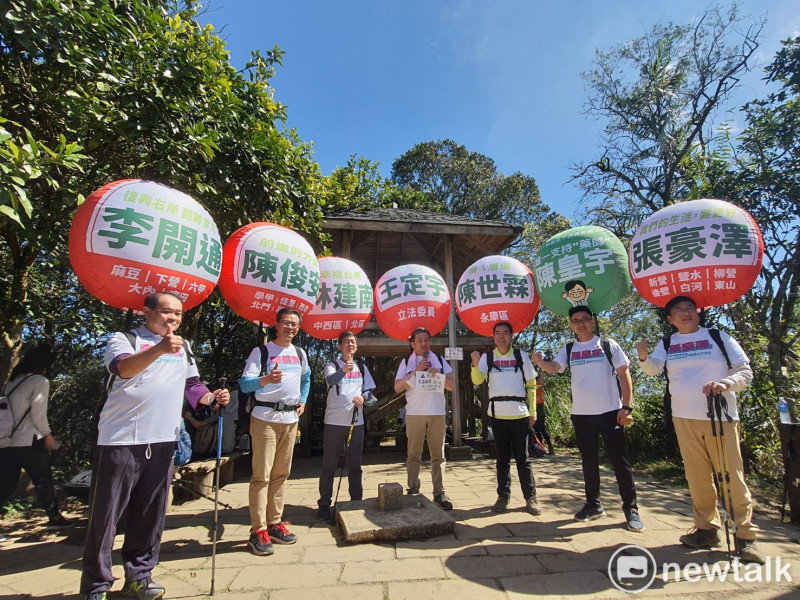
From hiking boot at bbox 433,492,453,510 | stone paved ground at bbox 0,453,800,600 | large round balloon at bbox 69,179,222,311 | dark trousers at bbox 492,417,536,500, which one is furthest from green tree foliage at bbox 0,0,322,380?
hiking boot at bbox 433,492,453,510

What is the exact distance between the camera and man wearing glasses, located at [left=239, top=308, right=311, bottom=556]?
123 inches

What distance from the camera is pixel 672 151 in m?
8.99

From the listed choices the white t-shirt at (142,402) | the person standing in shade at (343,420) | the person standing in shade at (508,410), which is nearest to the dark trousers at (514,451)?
the person standing in shade at (508,410)

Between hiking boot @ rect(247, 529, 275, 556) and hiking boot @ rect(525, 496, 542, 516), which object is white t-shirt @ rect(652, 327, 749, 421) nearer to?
hiking boot @ rect(525, 496, 542, 516)

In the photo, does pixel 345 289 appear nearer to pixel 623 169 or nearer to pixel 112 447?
pixel 112 447

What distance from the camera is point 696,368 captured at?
10.1ft

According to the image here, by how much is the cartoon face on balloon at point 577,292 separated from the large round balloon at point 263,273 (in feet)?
8.52

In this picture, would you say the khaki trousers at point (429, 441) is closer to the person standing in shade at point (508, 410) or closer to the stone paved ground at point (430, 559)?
the stone paved ground at point (430, 559)

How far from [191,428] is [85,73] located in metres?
5.31

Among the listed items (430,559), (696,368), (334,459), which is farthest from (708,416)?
(334,459)

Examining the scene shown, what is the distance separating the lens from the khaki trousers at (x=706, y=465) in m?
2.82

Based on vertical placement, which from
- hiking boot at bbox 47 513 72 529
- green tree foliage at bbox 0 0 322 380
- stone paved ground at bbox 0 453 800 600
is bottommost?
hiking boot at bbox 47 513 72 529

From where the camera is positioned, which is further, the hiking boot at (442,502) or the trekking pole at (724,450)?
the hiking boot at (442,502)

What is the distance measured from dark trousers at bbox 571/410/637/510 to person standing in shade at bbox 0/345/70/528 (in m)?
5.58
